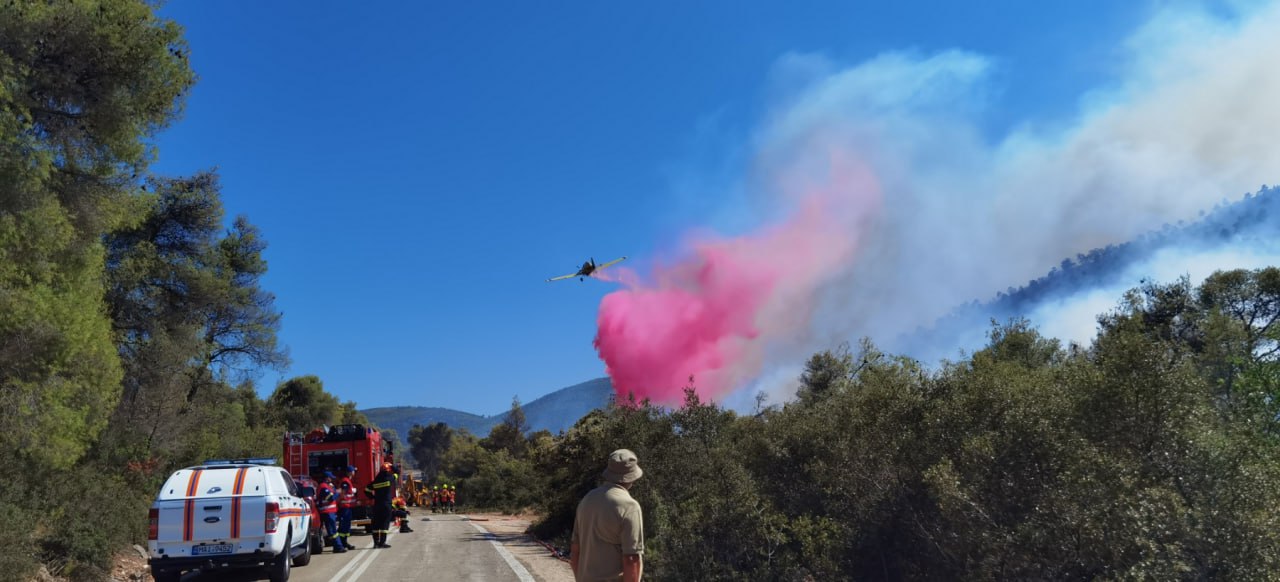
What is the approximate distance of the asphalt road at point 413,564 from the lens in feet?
43.5

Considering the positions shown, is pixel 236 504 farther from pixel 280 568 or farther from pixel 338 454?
pixel 338 454

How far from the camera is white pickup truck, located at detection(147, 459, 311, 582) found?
1140 centimetres

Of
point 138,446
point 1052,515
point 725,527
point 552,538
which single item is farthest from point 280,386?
point 1052,515

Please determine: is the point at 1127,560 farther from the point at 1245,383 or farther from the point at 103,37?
the point at 103,37

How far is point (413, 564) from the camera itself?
15.0 meters

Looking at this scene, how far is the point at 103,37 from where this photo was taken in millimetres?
15078

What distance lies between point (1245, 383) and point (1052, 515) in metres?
6.42

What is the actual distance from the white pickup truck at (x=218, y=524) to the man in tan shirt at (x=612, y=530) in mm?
8049

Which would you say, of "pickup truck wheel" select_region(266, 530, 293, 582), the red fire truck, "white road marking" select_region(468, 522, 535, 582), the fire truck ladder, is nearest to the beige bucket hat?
"white road marking" select_region(468, 522, 535, 582)

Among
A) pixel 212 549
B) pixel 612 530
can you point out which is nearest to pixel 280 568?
pixel 212 549

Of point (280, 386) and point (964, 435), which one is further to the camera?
point (280, 386)

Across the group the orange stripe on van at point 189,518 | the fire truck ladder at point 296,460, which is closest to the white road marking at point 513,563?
the orange stripe on van at point 189,518

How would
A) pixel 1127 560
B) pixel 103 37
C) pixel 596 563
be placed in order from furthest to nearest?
pixel 103 37
pixel 1127 560
pixel 596 563

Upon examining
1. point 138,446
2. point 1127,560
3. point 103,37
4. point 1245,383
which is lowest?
point 1127,560
